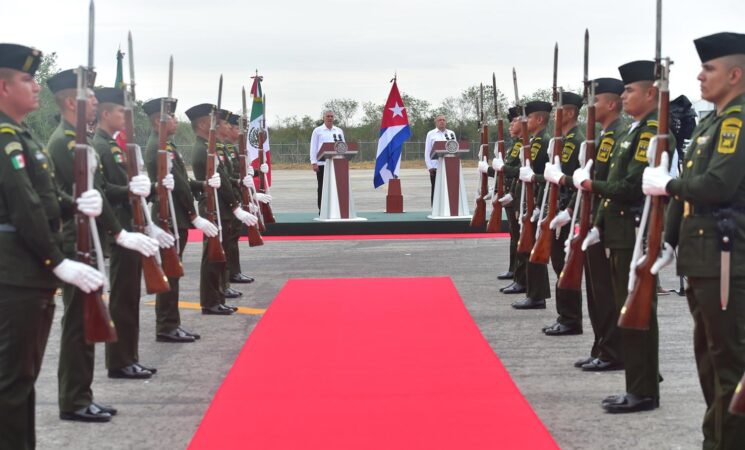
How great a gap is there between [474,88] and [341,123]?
11753mm

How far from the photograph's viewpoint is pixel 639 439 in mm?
4656

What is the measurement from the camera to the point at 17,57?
402 centimetres

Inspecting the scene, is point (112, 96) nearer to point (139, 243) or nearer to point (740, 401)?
point (139, 243)

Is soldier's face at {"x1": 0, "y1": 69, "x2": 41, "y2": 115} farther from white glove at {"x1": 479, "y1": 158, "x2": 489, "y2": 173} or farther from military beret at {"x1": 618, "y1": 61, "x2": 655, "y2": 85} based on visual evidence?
white glove at {"x1": 479, "y1": 158, "x2": 489, "y2": 173}

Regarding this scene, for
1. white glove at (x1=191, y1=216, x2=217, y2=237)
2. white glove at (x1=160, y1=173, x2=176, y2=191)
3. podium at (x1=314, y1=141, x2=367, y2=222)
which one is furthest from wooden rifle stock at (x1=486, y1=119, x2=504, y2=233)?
podium at (x1=314, y1=141, x2=367, y2=222)

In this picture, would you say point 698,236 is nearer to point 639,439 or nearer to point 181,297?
point 639,439

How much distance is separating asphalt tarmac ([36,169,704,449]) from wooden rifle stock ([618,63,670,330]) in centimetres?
67

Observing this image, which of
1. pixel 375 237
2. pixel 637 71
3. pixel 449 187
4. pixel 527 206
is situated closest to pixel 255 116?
pixel 375 237

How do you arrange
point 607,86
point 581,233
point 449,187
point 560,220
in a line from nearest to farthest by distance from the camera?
point 581,233 < point 607,86 < point 560,220 < point 449,187

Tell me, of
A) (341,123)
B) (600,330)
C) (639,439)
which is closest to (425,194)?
(600,330)

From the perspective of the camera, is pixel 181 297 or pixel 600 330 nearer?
pixel 600 330

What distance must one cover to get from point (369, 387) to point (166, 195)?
221 centimetres

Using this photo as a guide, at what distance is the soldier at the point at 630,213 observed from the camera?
5152 millimetres

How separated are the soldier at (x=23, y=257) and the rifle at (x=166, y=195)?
2.39 metres
